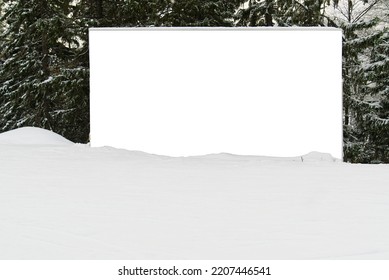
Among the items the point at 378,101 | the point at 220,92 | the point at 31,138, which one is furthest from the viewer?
the point at 378,101

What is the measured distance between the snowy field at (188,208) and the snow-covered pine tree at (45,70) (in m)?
8.38

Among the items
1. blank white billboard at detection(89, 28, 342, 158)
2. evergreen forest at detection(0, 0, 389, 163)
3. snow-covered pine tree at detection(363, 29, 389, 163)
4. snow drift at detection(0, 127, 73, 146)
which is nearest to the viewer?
blank white billboard at detection(89, 28, 342, 158)

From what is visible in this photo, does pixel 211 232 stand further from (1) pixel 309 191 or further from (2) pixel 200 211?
(1) pixel 309 191

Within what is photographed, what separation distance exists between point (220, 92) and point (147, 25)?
7871mm

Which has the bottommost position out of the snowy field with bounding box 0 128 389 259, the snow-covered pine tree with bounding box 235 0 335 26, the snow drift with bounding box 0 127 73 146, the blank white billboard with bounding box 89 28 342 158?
the snowy field with bounding box 0 128 389 259

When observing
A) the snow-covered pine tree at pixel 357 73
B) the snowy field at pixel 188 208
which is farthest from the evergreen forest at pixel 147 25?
the snowy field at pixel 188 208

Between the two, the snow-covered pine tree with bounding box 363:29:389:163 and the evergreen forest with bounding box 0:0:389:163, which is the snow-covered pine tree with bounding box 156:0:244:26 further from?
the snow-covered pine tree with bounding box 363:29:389:163

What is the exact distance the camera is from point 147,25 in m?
16.1

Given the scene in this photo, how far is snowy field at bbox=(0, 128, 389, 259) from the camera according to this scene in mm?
3748

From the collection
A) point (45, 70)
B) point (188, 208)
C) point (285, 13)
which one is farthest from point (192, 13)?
point (188, 208)

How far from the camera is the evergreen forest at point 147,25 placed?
1586cm

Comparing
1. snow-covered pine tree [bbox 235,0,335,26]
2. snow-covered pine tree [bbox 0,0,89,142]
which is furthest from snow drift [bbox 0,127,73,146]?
snow-covered pine tree [bbox 235,0,335,26]

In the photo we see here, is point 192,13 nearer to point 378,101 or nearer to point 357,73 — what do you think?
point 357,73

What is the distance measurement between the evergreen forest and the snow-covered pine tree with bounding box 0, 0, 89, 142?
0.03 metres
